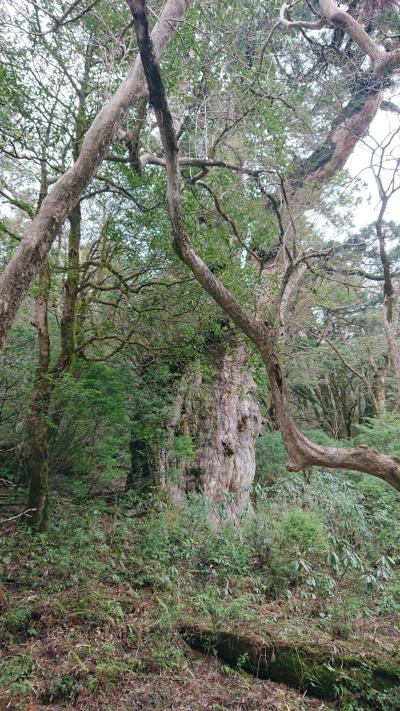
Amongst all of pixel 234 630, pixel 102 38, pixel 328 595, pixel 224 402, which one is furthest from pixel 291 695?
pixel 102 38

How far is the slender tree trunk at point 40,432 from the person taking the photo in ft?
16.8

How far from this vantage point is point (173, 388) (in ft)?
24.0

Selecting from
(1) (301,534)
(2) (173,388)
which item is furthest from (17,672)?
(2) (173,388)

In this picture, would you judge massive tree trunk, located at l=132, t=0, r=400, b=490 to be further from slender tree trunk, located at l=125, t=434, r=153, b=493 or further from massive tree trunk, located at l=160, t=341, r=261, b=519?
slender tree trunk, located at l=125, t=434, r=153, b=493

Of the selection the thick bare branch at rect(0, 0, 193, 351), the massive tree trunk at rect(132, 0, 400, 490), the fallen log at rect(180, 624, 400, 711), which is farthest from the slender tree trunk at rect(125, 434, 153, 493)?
the thick bare branch at rect(0, 0, 193, 351)

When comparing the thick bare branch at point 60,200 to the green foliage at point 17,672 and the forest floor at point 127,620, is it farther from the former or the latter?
the forest floor at point 127,620

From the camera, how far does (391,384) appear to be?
1550 centimetres

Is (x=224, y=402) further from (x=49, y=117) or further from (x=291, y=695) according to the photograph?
(x=49, y=117)

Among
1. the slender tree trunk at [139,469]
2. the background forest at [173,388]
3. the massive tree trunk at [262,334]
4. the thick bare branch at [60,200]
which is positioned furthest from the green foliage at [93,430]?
the thick bare branch at [60,200]

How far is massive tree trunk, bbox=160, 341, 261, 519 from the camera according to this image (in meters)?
7.04

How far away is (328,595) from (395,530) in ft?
6.83

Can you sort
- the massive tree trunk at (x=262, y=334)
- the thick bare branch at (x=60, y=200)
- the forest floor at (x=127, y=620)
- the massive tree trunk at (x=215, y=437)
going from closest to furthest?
the thick bare branch at (x=60, y=200), the massive tree trunk at (x=262, y=334), the forest floor at (x=127, y=620), the massive tree trunk at (x=215, y=437)

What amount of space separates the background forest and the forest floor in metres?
0.02

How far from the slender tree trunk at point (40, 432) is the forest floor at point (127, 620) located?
0.30m
